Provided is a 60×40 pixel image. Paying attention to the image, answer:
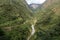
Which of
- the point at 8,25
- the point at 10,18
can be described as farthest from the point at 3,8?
the point at 8,25

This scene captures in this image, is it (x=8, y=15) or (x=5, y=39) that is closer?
(x=5, y=39)

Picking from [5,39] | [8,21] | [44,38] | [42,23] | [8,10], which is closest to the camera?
[5,39]

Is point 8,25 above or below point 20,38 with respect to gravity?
above

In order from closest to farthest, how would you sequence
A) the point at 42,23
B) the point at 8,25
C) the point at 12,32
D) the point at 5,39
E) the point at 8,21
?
the point at 5,39, the point at 12,32, the point at 8,25, the point at 8,21, the point at 42,23

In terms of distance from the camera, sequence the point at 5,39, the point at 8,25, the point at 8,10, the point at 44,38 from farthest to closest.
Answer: the point at 8,10, the point at 8,25, the point at 44,38, the point at 5,39

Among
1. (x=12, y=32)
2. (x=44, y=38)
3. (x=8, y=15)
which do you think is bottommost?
(x=44, y=38)

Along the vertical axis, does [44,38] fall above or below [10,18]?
below

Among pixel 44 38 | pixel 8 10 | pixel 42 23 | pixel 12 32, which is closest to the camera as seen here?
pixel 44 38

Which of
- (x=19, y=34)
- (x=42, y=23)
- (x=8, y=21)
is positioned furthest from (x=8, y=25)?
(x=42, y=23)

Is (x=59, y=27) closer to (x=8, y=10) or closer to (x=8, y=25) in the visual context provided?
(x=8, y=25)

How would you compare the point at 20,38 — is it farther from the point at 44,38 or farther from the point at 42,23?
the point at 42,23
